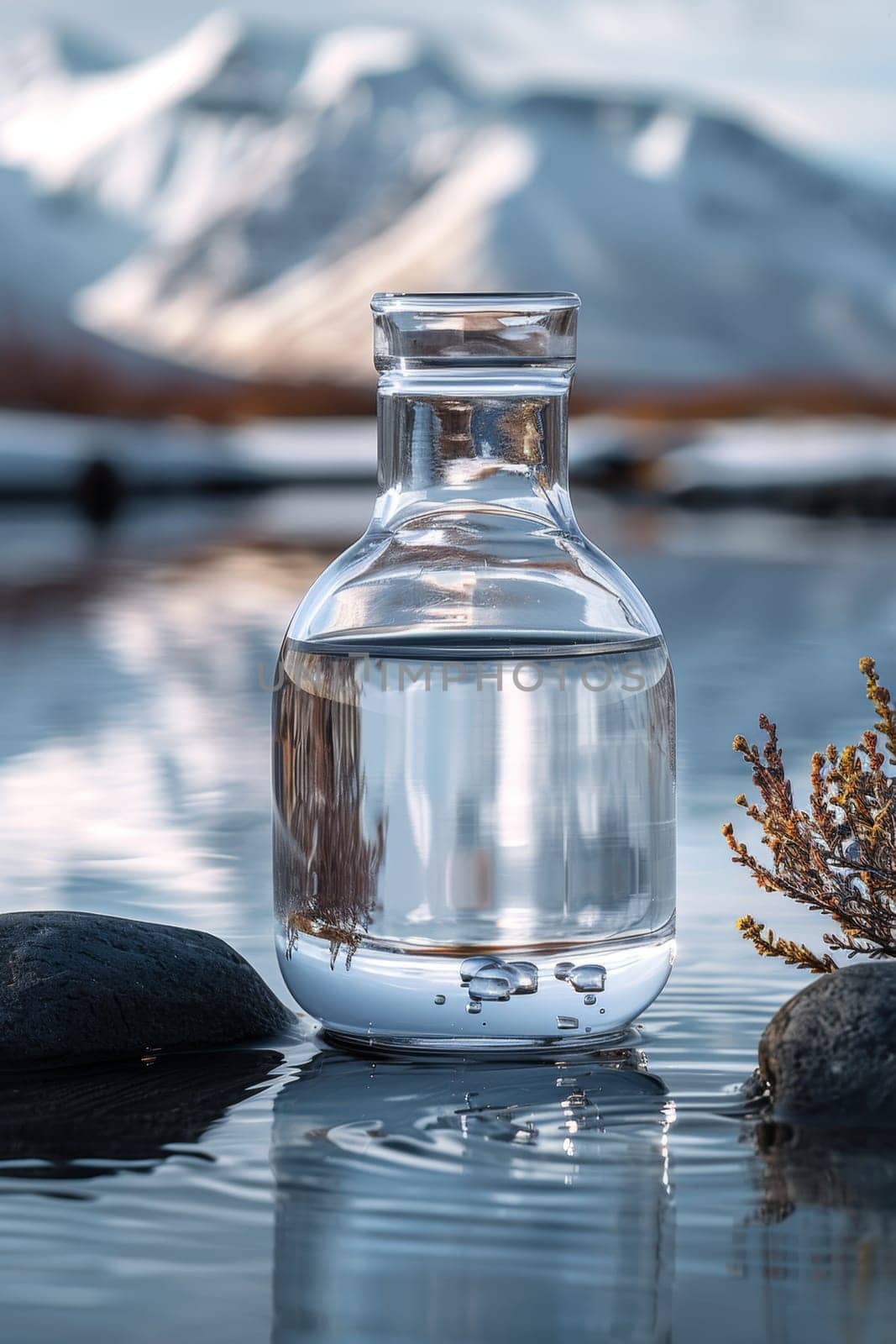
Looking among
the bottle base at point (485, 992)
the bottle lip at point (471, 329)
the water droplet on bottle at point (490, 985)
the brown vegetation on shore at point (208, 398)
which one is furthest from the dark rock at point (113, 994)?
the brown vegetation on shore at point (208, 398)

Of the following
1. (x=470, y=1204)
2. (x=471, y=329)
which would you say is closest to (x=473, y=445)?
(x=471, y=329)

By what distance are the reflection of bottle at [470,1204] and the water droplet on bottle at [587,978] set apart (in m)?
0.07

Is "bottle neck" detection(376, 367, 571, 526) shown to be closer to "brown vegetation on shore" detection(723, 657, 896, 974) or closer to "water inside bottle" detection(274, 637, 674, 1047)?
"water inside bottle" detection(274, 637, 674, 1047)

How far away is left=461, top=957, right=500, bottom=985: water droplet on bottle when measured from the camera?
188 cm

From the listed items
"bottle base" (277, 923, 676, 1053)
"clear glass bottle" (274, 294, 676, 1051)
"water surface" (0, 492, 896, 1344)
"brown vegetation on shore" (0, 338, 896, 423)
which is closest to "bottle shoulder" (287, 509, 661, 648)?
"clear glass bottle" (274, 294, 676, 1051)

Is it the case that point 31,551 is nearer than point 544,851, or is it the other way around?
point 544,851

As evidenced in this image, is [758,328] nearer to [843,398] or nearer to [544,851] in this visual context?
[843,398]

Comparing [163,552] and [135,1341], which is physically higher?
[163,552]

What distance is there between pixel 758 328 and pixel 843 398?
65484mm

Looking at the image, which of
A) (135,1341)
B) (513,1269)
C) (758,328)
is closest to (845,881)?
(513,1269)

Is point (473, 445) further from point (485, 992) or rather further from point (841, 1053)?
point (841, 1053)

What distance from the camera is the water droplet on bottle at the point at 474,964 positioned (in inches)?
73.9

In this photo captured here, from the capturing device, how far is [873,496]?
14.6 metres

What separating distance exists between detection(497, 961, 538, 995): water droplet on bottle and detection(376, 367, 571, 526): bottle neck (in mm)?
426
